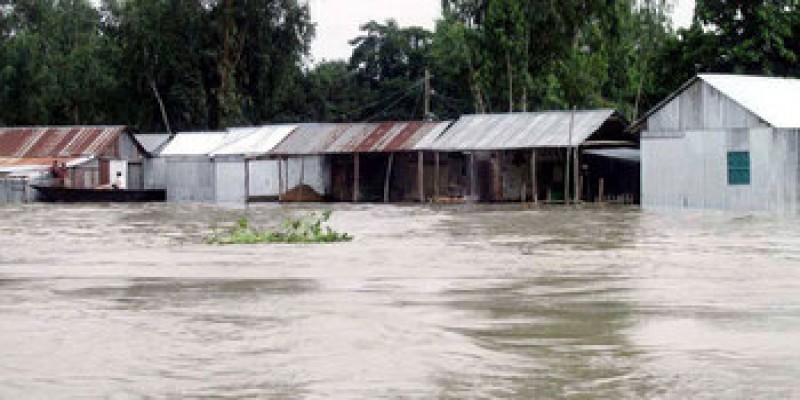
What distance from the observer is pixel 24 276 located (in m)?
16.4

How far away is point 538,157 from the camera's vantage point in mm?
41562

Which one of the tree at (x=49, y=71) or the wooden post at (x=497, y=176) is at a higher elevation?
the tree at (x=49, y=71)

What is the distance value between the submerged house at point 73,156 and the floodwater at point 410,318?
27.0 metres

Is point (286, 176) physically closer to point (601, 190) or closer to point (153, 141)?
point (153, 141)

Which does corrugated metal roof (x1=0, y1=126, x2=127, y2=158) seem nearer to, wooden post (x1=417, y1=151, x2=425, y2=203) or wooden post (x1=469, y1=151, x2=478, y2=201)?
Result: wooden post (x1=417, y1=151, x2=425, y2=203)

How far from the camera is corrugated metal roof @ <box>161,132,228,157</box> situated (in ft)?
163

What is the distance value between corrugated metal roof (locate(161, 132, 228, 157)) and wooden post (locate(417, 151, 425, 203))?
8.66 meters

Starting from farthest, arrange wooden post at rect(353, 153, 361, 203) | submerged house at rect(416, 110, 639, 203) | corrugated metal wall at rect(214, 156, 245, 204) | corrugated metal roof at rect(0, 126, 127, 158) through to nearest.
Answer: corrugated metal roof at rect(0, 126, 127, 158)
corrugated metal wall at rect(214, 156, 245, 204)
wooden post at rect(353, 153, 361, 203)
submerged house at rect(416, 110, 639, 203)

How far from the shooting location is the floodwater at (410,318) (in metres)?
8.54

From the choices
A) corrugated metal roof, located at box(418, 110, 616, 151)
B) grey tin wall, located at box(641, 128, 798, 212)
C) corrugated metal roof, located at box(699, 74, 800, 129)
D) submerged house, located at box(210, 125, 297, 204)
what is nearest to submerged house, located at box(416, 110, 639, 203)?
corrugated metal roof, located at box(418, 110, 616, 151)

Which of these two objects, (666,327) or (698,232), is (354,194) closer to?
(698,232)

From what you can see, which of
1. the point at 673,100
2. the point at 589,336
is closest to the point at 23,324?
the point at 589,336

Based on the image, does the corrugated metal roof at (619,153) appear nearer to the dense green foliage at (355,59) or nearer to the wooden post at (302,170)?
the dense green foliage at (355,59)

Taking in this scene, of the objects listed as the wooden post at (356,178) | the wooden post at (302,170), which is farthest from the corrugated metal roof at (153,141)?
the wooden post at (356,178)
